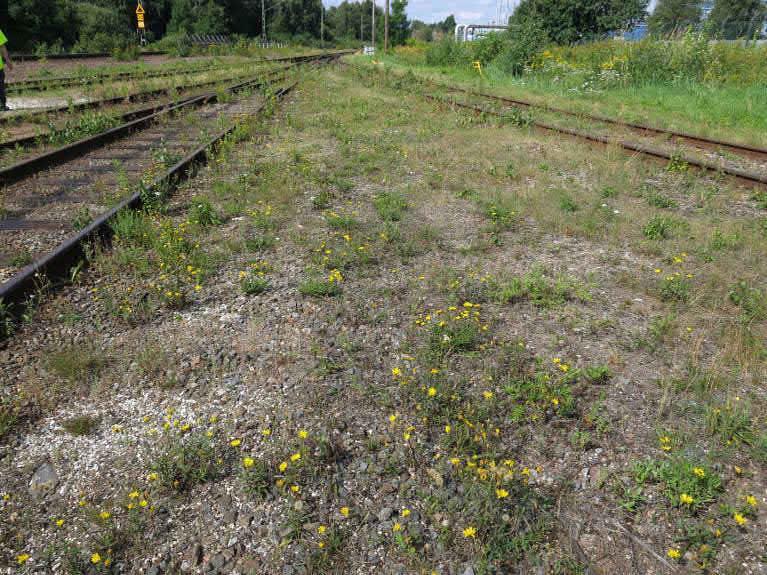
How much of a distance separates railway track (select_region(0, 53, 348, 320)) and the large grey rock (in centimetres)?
171

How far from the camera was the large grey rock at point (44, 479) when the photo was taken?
2.60 meters

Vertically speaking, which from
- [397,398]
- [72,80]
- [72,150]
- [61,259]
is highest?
[72,80]

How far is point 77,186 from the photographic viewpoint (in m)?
7.04

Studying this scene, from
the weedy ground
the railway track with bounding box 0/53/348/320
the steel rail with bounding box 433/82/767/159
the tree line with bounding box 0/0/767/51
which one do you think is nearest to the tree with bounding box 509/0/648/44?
the tree line with bounding box 0/0/767/51

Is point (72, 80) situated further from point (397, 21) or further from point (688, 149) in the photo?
point (397, 21)

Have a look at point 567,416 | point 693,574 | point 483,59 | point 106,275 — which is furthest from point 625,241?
point 483,59

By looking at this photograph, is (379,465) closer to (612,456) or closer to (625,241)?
(612,456)

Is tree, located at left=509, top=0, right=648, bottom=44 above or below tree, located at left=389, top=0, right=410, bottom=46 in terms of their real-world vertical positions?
below

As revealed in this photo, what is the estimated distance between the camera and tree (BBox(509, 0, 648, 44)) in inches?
1481

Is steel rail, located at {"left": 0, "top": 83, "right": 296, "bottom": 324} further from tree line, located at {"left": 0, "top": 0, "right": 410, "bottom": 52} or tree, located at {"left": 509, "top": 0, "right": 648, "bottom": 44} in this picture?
tree, located at {"left": 509, "top": 0, "right": 648, "bottom": 44}

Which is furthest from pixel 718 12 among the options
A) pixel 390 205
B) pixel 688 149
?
pixel 390 205

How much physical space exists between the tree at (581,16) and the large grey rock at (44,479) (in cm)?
4186

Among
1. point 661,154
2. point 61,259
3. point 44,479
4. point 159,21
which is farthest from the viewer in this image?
point 159,21

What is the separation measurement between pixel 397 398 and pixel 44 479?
1935mm
